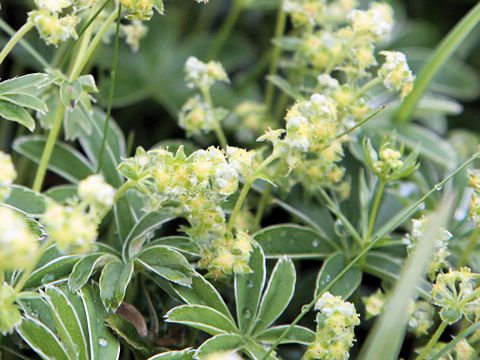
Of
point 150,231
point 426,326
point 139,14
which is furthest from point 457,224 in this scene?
point 139,14

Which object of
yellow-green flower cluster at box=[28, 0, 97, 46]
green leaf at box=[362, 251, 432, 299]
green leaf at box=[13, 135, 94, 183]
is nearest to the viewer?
yellow-green flower cluster at box=[28, 0, 97, 46]

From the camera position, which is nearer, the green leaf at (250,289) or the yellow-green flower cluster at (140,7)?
the yellow-green flower cluster at (140,7)

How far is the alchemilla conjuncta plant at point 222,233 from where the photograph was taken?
982 mm

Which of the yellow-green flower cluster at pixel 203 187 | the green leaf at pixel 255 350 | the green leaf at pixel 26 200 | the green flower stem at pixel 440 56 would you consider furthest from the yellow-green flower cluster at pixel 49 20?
the green flower stem at pixel 440 56

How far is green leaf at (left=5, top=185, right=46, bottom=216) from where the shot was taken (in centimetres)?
119

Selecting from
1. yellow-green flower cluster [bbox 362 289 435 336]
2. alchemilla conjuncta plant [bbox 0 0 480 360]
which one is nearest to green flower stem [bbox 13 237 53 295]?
alchemilla conjuncta plant [bbox 0 0 480 360]

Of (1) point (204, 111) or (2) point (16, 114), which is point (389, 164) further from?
(2) point (16, 114)

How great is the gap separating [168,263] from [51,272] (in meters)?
0.23

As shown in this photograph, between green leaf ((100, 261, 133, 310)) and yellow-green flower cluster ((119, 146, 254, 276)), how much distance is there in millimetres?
146

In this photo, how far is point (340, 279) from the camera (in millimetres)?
1230

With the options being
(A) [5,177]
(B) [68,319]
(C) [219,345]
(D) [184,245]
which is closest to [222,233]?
(D) [184,245]

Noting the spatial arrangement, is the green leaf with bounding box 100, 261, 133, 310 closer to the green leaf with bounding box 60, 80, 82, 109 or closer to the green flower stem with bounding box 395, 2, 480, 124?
the green leaf with bounding box 60, 80, 82, 109

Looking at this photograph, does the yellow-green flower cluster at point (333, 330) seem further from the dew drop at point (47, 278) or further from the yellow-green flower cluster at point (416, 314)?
the dew drop at point (47, 278)

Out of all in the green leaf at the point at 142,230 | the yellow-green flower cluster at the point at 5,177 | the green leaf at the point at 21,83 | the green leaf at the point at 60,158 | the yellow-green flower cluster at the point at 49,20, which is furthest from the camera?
the green leaf at the point at 60,158
